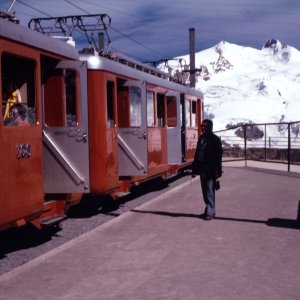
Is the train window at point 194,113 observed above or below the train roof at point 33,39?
below

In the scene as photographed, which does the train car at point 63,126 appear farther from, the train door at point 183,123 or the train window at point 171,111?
the train door at point 183,123

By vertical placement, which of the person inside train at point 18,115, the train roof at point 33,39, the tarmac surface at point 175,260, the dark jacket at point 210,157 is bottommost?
the tarmac surface at point 175,260

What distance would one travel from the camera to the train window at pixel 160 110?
49.4 ft

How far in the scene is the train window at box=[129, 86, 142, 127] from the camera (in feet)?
40.5

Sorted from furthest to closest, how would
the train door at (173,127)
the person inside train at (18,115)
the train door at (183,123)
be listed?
the train door at (183,123), the train door at (173,127), the person inside train at (18,115)

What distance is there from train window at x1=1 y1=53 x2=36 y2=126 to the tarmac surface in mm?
1764

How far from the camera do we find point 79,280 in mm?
6270

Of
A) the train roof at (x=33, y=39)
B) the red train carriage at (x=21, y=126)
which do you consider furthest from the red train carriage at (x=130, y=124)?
the red train carriage at (x=21, y=126)

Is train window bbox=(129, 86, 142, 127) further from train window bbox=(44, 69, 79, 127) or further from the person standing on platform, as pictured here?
train window bbox=(44, 69, 79, 127)

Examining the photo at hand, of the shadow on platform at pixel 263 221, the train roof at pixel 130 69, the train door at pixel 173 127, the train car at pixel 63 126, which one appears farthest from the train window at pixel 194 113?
the shadow on platform at pixel 263 221

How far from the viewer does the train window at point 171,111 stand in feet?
53.6

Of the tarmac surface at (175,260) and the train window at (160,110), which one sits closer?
the tarmac surface at (175,260)

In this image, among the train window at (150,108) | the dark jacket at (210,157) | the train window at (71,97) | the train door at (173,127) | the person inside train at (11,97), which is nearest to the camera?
the person inside train at (11,97)

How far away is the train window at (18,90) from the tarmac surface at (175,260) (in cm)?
176
